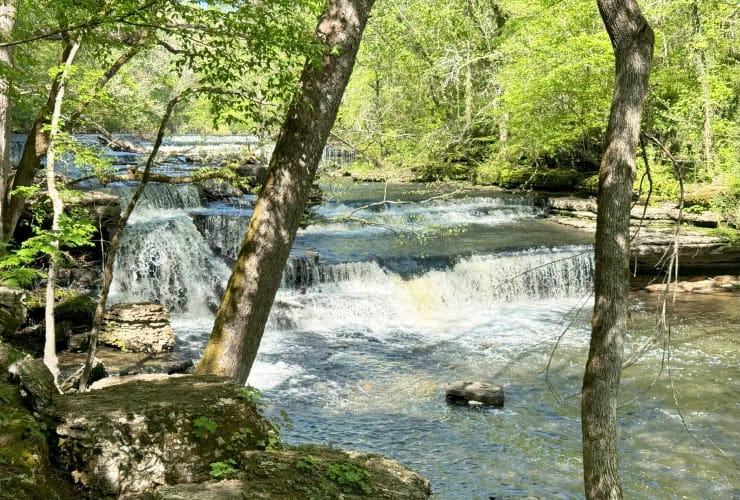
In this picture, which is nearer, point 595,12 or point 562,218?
point 595,12

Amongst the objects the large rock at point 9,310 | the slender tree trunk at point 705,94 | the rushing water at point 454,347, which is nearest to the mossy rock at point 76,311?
the rushing water at point 454,347

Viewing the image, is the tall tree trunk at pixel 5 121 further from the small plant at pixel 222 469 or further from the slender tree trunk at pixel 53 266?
the small plant at pixel 222 469

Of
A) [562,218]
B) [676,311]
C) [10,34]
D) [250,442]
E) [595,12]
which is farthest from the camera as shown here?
[562,218]

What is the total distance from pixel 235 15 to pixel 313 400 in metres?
5.32

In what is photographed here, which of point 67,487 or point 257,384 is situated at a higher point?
point 67,487

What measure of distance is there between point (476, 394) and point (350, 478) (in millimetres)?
5527

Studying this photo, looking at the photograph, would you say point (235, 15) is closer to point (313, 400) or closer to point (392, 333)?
point (313, 400)

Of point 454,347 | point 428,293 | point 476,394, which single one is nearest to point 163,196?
point 428,293

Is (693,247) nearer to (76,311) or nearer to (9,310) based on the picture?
(76,311)

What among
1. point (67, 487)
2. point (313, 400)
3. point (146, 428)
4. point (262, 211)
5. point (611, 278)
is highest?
point (262, 211)

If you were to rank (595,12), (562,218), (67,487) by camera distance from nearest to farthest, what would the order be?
1. (67,487)
2. (595,12)
3. (562,218)

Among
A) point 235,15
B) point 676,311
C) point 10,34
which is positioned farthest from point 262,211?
point 676,311

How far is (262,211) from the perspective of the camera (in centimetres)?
429

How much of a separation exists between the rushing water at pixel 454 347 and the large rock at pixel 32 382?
2.99 meters
